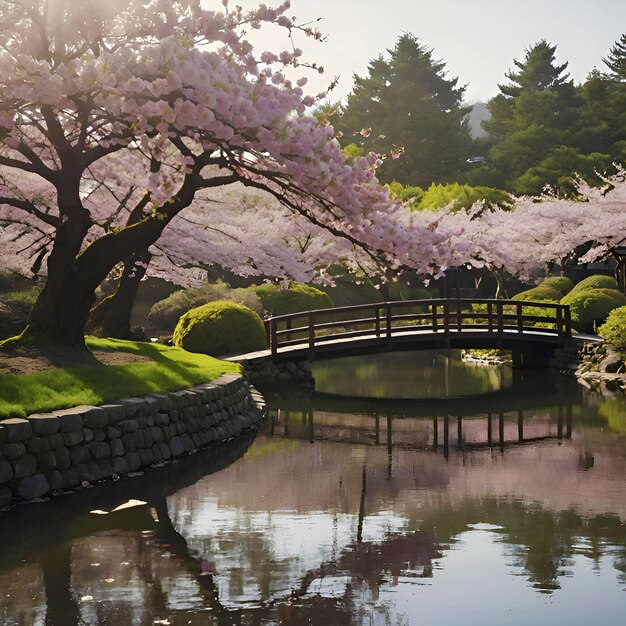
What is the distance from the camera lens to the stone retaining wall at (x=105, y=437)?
11.4 m

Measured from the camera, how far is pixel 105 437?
42.8 feet

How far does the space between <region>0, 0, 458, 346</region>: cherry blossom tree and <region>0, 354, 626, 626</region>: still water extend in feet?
10.9

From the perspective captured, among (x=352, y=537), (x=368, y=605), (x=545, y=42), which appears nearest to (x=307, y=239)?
(x=352, y=537)

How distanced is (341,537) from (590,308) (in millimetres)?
21345

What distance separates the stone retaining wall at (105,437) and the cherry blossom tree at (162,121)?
8.20 ft

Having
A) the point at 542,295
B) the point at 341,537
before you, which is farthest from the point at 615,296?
the point at 341,537

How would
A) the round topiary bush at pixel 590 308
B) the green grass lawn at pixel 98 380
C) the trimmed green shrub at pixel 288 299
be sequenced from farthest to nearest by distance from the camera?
1. the trimmed green shrub at pixel 288 299
2. the round topiary bush at pixel 590 308
3. the green grass lawn at pixel 98 380

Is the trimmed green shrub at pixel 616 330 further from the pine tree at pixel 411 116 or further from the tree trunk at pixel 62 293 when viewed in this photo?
the pine tree at pixel 411 116

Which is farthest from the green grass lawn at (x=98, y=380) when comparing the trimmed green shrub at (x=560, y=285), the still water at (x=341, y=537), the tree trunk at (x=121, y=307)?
the trimmed green shrub at (x=560, y=285)

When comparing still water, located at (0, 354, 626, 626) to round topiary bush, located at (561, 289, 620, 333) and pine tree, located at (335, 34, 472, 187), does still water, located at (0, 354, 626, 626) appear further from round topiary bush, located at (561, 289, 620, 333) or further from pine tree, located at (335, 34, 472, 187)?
pine tree, located at (335, 34, 472, 187)

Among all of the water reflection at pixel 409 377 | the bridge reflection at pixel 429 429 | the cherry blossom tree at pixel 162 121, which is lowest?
the bridge reflection at pixel 429 429

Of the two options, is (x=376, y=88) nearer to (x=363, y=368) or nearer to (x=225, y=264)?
(x=363, y=368)

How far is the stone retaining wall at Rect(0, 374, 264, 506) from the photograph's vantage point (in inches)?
449

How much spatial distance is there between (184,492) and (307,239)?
22.0 meters
